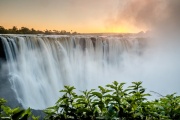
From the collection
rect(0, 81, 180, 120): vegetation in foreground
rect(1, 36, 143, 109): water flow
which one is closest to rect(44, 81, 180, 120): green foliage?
rect(0, 81, 180, 120): vegetation in foreground

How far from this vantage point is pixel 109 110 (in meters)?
1.12

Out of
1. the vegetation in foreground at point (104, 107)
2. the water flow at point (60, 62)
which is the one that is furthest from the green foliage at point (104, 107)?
the water flow at point (60, 62)

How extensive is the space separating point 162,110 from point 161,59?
65.0 ft

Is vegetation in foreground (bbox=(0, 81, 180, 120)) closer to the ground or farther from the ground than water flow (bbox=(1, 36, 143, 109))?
farther from the ground

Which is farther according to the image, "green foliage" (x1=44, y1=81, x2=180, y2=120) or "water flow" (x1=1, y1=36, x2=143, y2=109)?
"water flow" (x1=1, y1=36, x2=143, y2=109)

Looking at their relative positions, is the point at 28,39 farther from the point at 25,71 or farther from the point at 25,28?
the point at 25,28

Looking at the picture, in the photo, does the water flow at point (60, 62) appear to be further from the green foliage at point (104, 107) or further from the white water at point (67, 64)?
the green foliage at point (104, 107)

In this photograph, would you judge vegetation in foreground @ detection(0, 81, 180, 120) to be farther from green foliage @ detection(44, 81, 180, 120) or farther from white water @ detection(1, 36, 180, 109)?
white water @ detection(1, 36, 180, 109)

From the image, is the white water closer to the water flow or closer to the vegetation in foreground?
the water flow

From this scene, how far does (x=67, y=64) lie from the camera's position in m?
12.9

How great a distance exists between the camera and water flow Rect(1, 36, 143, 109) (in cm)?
986

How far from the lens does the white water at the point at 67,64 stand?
32.5 feet

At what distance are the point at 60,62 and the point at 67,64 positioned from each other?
672 mm

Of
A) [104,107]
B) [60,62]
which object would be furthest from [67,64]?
[104,107]
